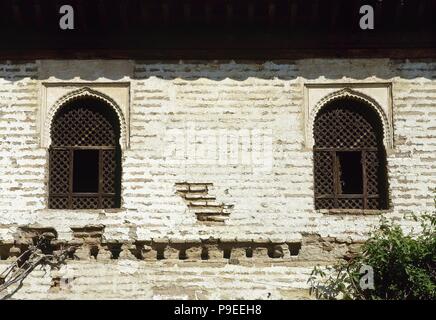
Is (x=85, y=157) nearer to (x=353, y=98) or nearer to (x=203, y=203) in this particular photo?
(x=203, y=203)

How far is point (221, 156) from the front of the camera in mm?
9000

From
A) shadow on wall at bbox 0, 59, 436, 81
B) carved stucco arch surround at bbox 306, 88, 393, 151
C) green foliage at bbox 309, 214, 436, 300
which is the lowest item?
green foliage at bbox 309, 214, 436, 300

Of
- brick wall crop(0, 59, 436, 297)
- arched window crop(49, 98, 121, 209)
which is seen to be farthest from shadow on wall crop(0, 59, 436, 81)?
arched window crop(49, 98, 121, 209)

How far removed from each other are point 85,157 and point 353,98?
3.46 meters

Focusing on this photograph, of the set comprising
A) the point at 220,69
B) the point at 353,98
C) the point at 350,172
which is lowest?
the point at 350,172

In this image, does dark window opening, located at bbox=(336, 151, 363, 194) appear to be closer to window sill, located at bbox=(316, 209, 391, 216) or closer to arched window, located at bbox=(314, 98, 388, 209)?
arched window, located at bbox=(314, 98, 388, 209)

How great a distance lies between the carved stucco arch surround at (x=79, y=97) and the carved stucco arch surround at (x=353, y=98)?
7.52 feet

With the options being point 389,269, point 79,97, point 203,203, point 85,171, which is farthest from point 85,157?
point 389,269

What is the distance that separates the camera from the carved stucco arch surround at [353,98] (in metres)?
9.06

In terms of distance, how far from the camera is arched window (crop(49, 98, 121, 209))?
29.8 feet

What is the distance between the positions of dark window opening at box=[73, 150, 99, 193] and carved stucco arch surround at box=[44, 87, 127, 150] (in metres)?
0.41

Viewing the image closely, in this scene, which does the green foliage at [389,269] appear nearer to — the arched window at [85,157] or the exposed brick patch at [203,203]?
the exposed brick patch at [203,203]

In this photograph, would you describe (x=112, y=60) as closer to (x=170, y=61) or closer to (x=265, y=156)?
(x=170, y=61)

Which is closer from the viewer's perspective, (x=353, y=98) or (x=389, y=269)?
(x=389, y=269)
